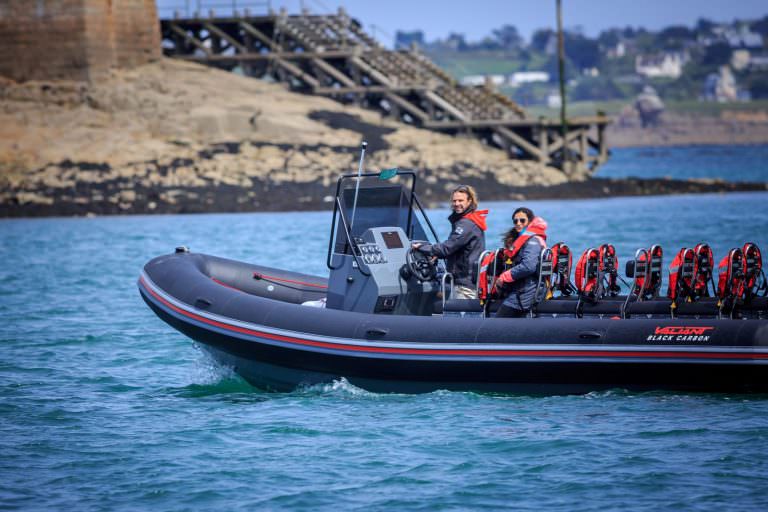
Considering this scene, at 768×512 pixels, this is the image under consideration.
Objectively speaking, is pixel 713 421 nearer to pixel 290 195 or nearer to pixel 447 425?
pixel 447 425

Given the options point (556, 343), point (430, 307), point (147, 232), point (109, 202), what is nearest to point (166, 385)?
point (430, 307)

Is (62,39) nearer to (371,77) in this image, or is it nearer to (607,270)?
(371,77)

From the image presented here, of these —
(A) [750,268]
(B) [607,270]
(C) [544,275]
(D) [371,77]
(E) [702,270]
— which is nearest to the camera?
(A) [750,268]

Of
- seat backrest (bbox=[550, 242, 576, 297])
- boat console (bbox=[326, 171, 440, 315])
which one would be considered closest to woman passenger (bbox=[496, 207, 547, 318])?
seat backrest (bbox=[550, 242, 576, 297])

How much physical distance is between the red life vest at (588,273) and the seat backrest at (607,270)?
2.1 inches

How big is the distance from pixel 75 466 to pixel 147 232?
2036cm

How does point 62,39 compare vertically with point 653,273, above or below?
above

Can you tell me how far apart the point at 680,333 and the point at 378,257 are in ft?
9.66

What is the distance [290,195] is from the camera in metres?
33.9

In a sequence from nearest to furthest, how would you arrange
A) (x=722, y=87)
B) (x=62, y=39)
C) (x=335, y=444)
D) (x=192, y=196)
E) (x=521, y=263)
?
(x=335, y=444) < (x=521, y=263) < (x=192, y=196) < (x=62, y=39) < (x=722, y=87)

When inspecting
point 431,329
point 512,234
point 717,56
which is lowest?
point 431,329

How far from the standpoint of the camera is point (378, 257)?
11734 millimetres

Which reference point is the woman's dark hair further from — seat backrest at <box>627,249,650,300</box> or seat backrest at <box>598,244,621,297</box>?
seat backrest at <box>627,249,650,300</box>

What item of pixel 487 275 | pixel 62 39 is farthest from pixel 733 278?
pixel 62 39
